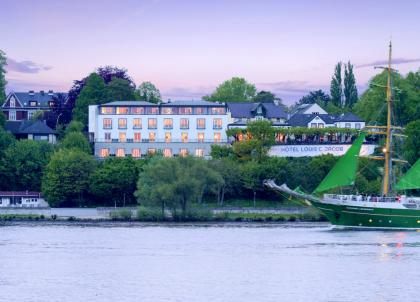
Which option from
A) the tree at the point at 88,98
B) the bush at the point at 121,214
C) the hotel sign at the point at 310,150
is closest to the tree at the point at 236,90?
the tree at the point at 88,98

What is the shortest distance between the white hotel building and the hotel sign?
30.0 ft

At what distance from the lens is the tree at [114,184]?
11888cm

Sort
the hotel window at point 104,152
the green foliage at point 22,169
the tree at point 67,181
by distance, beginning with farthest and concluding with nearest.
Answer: the hotel window at point 104,152, the green foliage at point 22,169, the tree at point 67,181

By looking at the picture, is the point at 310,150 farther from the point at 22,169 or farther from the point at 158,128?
the point at 22,169

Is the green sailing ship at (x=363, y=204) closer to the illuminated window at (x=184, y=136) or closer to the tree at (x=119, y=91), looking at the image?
the illuminated window at (x=184, y=136)

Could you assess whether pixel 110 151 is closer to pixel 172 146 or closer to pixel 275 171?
pixel 172 146

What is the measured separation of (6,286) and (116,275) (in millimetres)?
6870

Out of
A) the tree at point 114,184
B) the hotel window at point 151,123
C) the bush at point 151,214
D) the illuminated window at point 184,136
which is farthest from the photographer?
the hotel window at point 151,123

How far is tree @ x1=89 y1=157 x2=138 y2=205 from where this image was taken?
11888 cm

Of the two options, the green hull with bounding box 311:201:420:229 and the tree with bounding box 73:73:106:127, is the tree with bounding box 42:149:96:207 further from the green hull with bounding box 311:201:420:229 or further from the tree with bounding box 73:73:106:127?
the green hull with bounding box 311:201:420:229

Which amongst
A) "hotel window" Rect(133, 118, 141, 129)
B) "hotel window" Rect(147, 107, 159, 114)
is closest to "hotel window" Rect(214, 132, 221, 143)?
"hotel window" Rect(147, 107, 159, 114)

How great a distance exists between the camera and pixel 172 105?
142250 mm

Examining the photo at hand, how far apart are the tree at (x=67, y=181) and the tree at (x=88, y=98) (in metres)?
31.6

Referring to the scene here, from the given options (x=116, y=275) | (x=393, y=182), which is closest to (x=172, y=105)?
(x=393, y=182)
